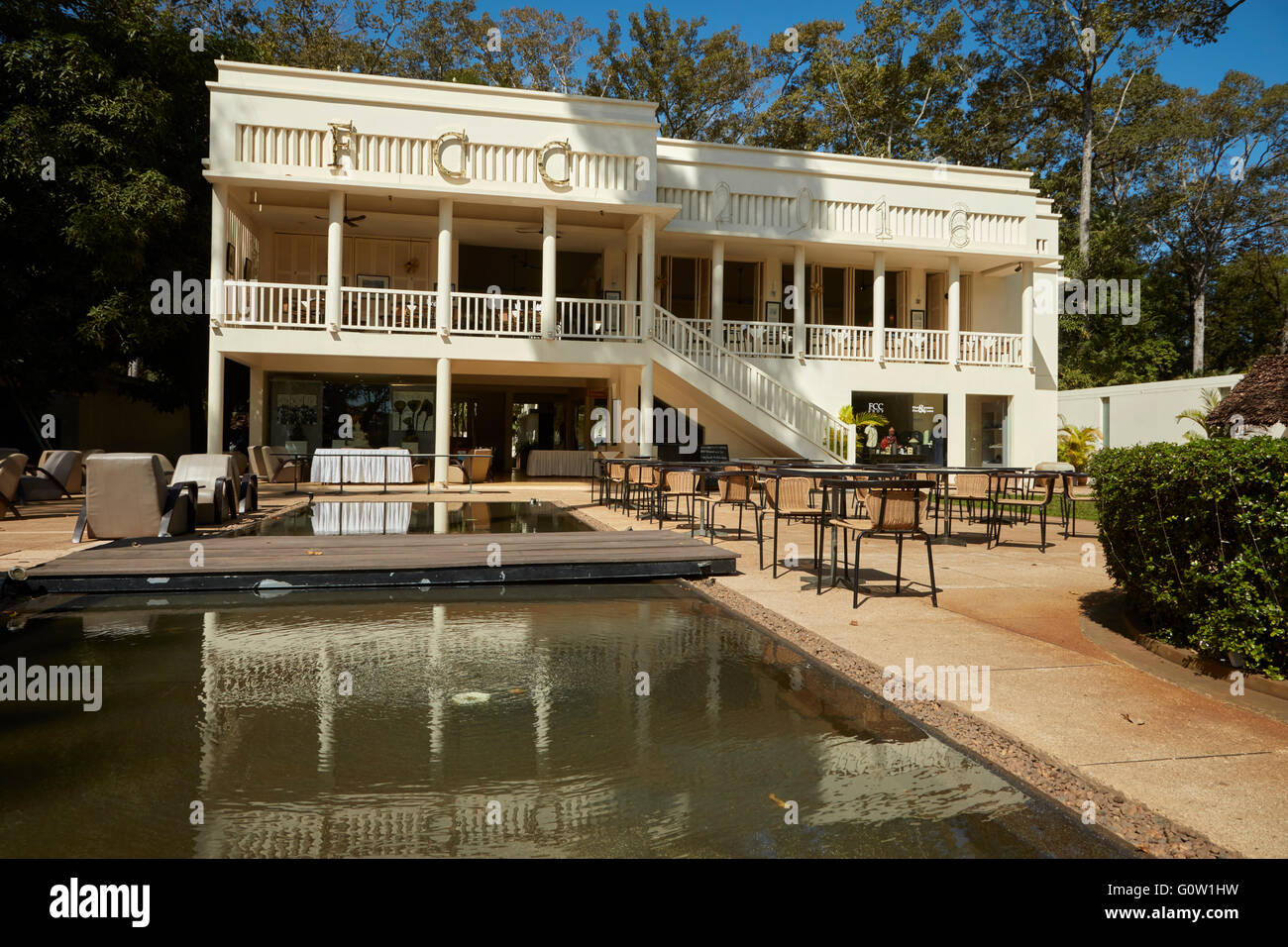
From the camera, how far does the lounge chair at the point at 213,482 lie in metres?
10.8

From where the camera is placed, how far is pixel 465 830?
2.64m

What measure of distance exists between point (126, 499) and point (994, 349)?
2041cm

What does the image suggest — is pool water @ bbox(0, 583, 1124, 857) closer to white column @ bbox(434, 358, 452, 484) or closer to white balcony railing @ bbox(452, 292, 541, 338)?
white column @ bbox(434, 358, 452, 484)

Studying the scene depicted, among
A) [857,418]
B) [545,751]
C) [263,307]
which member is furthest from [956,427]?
[545,751]

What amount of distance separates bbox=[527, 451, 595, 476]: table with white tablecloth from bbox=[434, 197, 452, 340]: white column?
6036mm

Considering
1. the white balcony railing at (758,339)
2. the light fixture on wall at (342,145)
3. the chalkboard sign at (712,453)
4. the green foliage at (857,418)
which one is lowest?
the chalkboard sign at (712,453)

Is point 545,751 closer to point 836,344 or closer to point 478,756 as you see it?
point 478,756

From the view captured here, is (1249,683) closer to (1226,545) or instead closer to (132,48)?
(1226,545)

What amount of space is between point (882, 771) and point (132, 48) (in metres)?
24.1

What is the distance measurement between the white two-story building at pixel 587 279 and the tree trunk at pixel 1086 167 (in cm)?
971

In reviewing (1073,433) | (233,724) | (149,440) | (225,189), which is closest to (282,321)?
(225,189)

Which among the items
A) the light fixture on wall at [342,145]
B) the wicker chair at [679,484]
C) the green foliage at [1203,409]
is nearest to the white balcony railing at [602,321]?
the light fixture on wall at [342,145]

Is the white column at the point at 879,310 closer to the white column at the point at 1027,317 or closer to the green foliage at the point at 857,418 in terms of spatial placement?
the green foliage at the point at 857,418

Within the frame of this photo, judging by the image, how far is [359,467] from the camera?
1591 cm
